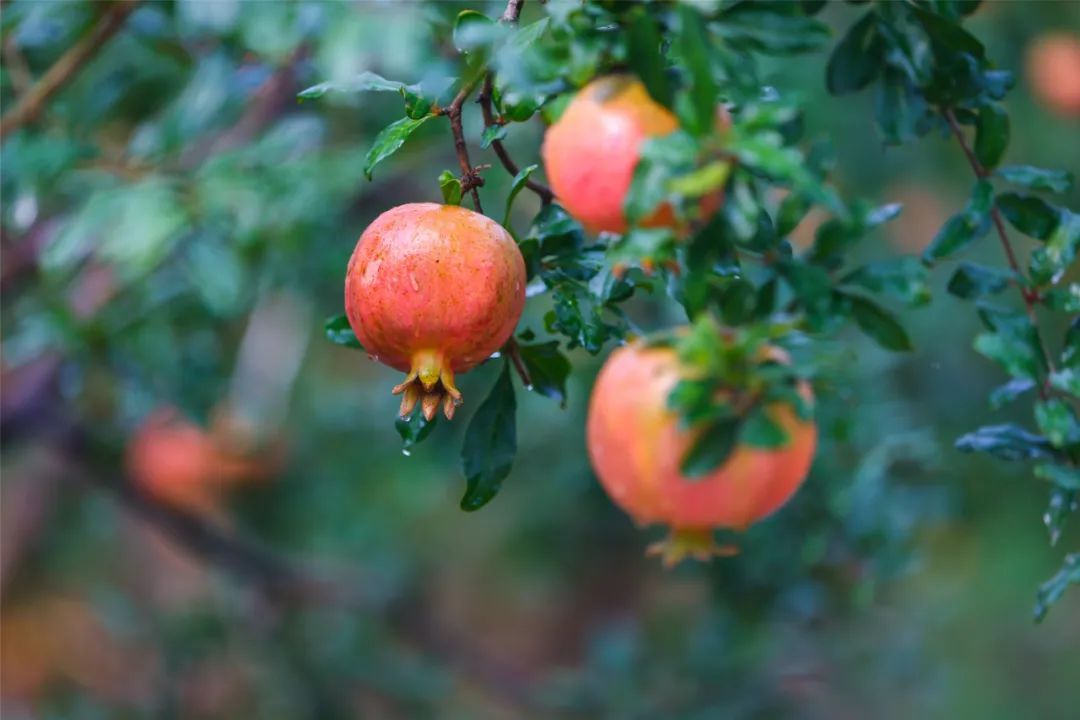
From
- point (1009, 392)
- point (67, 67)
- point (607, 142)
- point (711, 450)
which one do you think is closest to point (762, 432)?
point (711, 450)

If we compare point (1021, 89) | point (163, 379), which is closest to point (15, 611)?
point (163, 379)

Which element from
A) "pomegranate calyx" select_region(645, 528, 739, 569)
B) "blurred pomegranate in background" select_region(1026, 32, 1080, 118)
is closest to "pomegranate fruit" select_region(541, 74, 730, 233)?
"pomegranate calyx" select_region(645, 528, 739, 569)

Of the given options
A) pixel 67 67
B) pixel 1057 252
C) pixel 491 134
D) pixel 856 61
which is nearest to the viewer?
pixel 491 134

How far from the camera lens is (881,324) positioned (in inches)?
25.3

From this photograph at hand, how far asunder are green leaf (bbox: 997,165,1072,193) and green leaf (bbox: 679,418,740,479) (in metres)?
0.27

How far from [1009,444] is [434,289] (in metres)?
0.36

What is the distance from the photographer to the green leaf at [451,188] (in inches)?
22.4

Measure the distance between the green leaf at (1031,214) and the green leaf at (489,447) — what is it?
0.31 m

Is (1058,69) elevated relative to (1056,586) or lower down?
lower down

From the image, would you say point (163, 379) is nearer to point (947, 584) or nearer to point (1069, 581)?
point (1069, 581)

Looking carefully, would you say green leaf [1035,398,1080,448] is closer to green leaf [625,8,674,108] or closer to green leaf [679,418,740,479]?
green leaf [679,418,740,479]

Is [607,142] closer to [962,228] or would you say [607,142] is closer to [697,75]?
[697,75]

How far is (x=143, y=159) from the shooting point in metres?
1.38

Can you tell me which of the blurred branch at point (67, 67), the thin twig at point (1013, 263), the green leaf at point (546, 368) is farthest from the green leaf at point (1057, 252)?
the blurred branch at point (67, 67)
